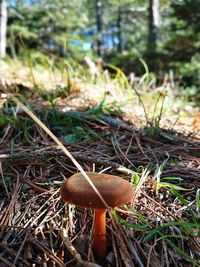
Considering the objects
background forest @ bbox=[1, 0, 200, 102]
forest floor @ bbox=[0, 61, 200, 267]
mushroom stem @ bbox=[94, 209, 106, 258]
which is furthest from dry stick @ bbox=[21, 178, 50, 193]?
background forest @ bbox=[1, 0, 200, 102]

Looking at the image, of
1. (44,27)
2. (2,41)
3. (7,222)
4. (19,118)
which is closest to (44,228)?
(7,222)

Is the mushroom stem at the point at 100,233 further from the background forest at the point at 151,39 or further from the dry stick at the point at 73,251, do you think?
A: the background forest at the point at 151,39

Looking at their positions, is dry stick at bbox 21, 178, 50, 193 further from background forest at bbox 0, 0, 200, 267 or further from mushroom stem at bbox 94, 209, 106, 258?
mushroom stem at bbox 94, 209, 106, 258

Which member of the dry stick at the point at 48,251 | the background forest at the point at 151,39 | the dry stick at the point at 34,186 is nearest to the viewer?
the dry stick at the point at 48,251

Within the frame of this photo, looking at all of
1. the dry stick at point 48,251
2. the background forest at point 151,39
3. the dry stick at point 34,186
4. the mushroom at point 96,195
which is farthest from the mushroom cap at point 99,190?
the background forest at point 151,39

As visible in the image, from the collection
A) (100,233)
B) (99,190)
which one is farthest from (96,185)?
(100,233)

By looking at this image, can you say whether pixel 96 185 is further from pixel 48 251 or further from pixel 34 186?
pixel 34 186
